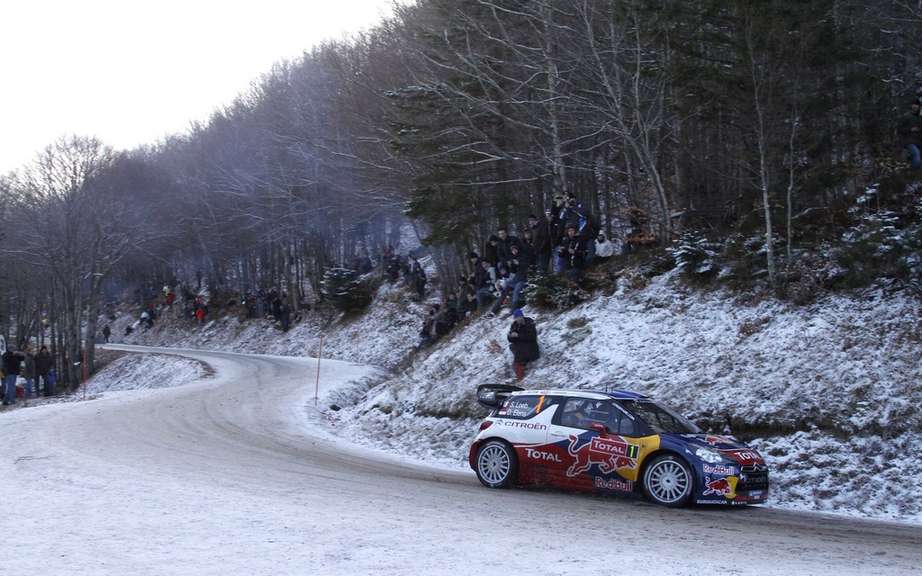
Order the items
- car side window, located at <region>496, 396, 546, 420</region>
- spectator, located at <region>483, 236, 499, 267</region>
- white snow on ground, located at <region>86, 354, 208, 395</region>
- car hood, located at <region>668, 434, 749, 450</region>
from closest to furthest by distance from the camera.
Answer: car hood, located at <region>668, 434, 749, 450</region>, car side window, located at <region>496, 396, 546, 420</region>, spectator, located at <region>483, 236, 499, 267</region>, white snow on ground, located at <region>86, 354, 208, 395</region>

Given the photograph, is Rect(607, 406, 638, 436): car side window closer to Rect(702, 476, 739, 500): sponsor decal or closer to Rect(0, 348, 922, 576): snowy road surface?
Rect(0, 348, 922, 576): snowy road surface

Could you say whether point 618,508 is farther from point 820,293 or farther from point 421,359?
point 421,359

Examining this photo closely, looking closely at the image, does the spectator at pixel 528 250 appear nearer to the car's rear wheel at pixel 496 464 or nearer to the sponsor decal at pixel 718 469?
the car's rear wheel at pixel 496 464

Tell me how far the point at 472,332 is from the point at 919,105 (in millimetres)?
Result: 11881

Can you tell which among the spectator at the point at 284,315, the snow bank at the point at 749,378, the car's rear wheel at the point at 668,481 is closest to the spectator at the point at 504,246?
the snow bank at the point at 749,378

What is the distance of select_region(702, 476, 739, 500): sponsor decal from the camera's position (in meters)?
10.9

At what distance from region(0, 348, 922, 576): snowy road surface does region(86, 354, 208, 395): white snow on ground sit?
19.6 meters

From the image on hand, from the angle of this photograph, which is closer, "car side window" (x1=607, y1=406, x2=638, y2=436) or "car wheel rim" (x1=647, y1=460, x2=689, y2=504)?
"car wheel rim" (x1=647, y1=460, x2=689, y2=504)

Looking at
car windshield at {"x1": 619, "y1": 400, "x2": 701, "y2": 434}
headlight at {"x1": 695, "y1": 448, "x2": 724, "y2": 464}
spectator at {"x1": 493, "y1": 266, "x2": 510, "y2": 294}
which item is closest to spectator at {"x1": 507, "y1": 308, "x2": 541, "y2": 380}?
spectator at {"x1": 493, "y1": 266, "x2": 510, "y2": 294}

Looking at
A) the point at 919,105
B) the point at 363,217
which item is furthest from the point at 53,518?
the point at 363,217

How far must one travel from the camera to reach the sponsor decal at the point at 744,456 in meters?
11.1

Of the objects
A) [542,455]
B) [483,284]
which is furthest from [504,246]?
[542,455]

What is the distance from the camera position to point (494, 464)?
1283cm

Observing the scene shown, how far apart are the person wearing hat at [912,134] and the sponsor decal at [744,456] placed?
1010 centimetres
